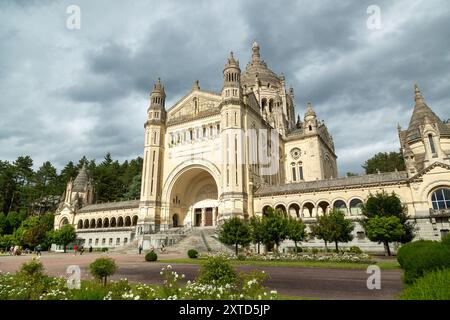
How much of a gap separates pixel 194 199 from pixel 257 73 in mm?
36907

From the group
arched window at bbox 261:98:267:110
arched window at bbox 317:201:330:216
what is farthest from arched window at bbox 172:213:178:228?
arched window at bbox 261:98:267:110

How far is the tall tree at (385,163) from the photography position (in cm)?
6725

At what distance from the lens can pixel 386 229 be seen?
2622cm

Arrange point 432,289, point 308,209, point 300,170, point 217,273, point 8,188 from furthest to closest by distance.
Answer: point 8,188
point 300,170
point 308,209
point 217,273
point 432,289

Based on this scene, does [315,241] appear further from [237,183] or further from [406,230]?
[237,183]

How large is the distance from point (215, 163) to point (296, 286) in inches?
1311

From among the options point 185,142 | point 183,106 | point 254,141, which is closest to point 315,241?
point 254,141

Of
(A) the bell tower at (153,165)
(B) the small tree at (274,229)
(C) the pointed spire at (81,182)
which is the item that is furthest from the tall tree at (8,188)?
(B) the small tree at (274,229)

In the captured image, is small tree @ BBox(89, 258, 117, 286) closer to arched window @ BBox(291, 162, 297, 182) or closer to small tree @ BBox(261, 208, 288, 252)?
small tree @ BBox(261, 208, 288, 252)

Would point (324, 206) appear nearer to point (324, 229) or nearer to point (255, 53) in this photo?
point (324, 229)

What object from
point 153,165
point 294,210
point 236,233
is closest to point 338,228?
point 236,233

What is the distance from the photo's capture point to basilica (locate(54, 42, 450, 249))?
32.7 metres

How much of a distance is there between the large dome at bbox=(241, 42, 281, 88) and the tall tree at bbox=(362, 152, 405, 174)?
32055mm

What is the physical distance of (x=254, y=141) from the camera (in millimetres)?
45125
